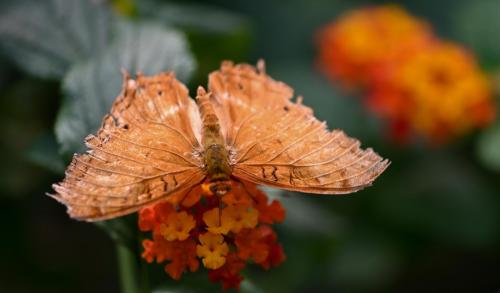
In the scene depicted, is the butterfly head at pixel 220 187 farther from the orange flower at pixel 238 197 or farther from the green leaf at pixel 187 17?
the green leaf at pixel 187 17

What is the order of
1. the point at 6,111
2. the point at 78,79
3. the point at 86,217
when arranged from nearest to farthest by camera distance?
the point at 86,217
the point at 78,79
the point at 6,111

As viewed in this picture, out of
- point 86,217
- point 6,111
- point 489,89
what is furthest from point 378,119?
point 86,217

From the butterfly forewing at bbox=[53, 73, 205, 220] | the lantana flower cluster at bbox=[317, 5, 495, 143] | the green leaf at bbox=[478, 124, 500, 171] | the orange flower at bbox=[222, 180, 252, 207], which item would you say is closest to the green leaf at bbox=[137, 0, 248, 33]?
the lantana flower cluster at bbox=[317, 5, 495, 143]

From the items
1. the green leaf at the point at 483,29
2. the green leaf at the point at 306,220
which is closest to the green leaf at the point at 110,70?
the green leaf at the point at 306,220

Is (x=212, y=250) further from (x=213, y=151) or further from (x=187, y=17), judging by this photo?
(x=187, y=17)

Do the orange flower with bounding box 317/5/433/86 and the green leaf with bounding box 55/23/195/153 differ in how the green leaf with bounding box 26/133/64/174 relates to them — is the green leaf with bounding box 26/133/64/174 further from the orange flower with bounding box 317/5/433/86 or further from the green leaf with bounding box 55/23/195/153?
the orange flower with bounding box 317/5/433/86

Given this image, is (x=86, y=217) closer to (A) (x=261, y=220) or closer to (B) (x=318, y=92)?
(A) (x=261, y=220)
